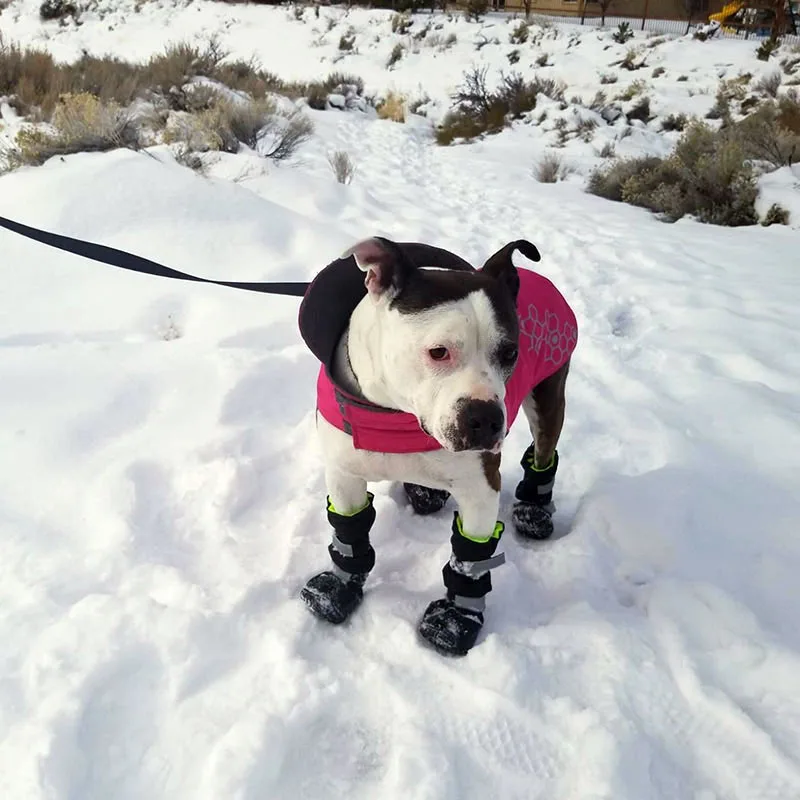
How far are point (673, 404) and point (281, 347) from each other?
2.24m

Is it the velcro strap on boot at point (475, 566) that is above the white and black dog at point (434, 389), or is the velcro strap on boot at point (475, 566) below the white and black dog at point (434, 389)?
below

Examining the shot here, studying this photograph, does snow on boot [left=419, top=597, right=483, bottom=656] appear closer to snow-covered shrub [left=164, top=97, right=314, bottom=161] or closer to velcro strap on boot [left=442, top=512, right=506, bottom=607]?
velcro strap on boot [left=442, top=512, right=506, bottom=607]

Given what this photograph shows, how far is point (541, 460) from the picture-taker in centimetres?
258

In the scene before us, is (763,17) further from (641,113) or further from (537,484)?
(537,484)

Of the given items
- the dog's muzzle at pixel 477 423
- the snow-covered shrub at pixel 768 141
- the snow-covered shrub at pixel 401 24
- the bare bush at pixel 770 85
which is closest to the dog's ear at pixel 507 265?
the dog's muzzle at pixel 477 423

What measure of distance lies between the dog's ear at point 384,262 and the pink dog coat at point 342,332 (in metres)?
0.30

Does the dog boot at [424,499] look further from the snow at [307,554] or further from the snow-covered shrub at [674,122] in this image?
the snow-covered shrub at [674,122]

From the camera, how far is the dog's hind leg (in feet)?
8.08

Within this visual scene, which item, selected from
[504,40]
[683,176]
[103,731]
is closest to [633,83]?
[504,40]

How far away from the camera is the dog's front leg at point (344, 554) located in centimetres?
208

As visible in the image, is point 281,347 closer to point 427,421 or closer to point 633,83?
point 427,421

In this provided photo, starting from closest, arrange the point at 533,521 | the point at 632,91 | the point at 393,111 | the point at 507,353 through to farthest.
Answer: the point at 507,353 → the point at 533,521 → the point at 393,111 → the point at 632,91

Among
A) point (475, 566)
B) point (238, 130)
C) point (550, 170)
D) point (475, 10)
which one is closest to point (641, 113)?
point (550, 170)

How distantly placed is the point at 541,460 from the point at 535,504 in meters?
0.19
